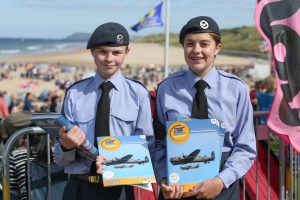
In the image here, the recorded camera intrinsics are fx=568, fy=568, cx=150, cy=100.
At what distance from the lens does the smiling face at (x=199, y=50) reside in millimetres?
3303

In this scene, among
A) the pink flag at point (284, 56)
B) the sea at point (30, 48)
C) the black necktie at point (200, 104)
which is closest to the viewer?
the black necktie at point (200, 104)

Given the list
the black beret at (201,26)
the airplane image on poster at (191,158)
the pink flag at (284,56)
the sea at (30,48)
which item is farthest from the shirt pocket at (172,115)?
the sea at (30,48)

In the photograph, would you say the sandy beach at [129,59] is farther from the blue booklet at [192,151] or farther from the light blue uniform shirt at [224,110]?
the blue booklet at [192,151]

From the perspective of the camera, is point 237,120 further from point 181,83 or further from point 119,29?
point 119,29

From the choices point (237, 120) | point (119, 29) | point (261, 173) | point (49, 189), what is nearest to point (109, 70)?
point (119, 29)

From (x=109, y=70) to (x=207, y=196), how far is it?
94cm

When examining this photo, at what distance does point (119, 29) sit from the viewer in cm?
342

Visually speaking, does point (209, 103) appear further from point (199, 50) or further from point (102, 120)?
point (102, 120)

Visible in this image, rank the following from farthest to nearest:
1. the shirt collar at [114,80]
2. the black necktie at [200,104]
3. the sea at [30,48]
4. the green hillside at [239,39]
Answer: the green hillside at [239,39], the sea at [30,48], the shirt collar at [114,80], the black necktie at [200,104]

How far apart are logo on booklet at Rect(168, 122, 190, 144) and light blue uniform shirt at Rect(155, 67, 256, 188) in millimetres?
191

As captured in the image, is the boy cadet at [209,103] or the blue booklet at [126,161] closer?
the blue booklet at [126,161]

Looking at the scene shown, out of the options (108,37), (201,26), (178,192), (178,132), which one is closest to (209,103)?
(178,132)

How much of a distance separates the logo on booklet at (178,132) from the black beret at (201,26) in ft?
1.86

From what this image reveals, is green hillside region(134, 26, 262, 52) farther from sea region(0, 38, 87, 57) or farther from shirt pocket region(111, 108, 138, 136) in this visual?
shirt pocket region(111, 108, 138, 136)
